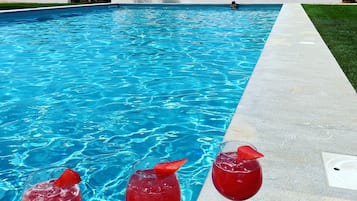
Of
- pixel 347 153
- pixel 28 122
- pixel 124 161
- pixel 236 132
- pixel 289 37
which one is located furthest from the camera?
pixel 289 37

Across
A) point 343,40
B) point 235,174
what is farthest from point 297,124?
point 343,40

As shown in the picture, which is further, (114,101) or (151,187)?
(114,101)

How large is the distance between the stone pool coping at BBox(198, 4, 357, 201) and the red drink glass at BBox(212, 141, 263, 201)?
1.01m

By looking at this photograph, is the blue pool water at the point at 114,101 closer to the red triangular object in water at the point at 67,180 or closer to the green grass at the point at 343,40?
the green grass at the point at 343,40

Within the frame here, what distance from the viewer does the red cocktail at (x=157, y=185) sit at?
1.29 meters

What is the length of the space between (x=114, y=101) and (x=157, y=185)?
5.17 meters

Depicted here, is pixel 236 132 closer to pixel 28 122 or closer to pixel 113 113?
pixel 113 113

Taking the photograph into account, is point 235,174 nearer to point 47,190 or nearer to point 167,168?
point 167,168

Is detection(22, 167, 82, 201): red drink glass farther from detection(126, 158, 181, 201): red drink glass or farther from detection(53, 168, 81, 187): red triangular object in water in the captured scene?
detection(126, 158, 181, 201): red drink glass

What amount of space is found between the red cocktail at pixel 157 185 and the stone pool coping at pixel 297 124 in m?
1.31

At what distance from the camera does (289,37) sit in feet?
32.0

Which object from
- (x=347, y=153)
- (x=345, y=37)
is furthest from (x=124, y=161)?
(x=345, y=37)

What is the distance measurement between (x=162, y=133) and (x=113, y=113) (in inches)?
42.1

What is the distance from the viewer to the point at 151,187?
4.25ft
